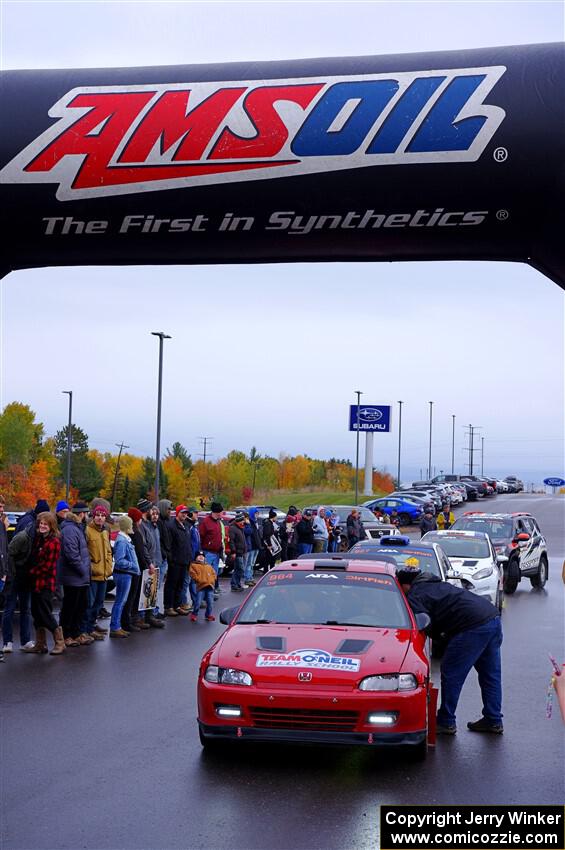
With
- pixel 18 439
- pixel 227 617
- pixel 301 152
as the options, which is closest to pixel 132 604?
pixel 227 617

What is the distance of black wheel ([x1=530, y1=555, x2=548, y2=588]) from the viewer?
23547mm

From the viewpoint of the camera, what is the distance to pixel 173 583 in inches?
655

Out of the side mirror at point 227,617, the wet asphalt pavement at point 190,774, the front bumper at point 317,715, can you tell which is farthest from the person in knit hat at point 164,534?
the front bumper at point 317,715

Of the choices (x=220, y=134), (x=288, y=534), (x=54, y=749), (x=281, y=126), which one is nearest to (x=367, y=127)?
(x=281, y=126)

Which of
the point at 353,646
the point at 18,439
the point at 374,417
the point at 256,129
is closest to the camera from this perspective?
the point at 256,129

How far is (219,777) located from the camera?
733 centimetres

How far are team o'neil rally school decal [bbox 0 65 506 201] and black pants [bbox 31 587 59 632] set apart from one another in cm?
671

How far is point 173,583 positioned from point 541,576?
1059 cm

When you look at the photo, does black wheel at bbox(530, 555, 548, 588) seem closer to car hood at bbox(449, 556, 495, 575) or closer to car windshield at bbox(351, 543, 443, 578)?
car hood at bbox(449, 556, 495, 575)

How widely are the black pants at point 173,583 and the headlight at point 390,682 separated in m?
9.14

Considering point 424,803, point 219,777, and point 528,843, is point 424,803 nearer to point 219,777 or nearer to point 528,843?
point 528,843

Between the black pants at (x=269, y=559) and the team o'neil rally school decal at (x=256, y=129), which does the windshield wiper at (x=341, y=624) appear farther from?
the black pants at (x=269, y=559)

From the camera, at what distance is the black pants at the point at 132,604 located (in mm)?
14664

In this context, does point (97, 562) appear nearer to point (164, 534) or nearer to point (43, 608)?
point (43, 608)
